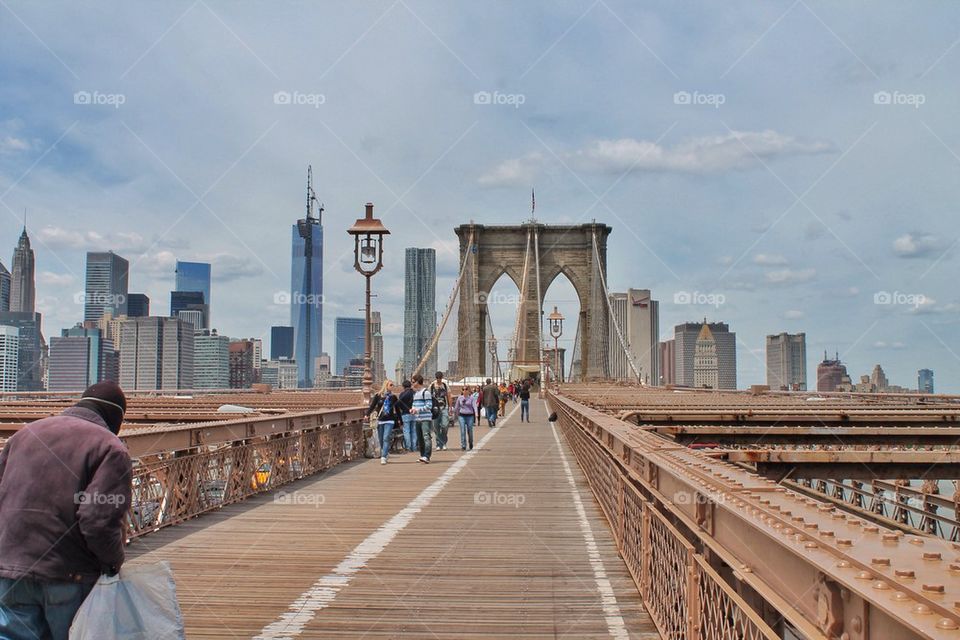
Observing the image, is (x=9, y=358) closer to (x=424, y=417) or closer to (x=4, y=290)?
(x=4, y=290)

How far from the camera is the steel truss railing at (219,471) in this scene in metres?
8.42

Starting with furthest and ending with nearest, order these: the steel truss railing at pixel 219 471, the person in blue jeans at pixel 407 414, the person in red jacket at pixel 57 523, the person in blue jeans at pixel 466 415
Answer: the person in blue jeans at pixel 466 415, the person in blue jeans at pixel 407 414, the steel truss railing at pixel 219 471, the person in red jacket at pixel 57 523

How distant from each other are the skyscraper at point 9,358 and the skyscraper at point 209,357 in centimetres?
2793

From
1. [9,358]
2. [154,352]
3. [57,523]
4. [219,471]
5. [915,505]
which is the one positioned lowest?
[915,505]

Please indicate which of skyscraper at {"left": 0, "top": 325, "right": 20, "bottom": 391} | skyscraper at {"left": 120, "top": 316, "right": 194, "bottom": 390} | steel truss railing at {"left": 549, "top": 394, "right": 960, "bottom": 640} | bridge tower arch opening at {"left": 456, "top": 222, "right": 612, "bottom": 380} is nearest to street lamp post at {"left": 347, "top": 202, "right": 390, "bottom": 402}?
steel truss railing at {"left": 549, "top": 394, "right": 960, "bottom": 640}

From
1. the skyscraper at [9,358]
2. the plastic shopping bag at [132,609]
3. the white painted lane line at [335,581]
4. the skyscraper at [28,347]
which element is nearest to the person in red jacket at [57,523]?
the plastic shopping bag at [132,609]

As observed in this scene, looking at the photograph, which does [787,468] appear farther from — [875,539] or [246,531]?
[875,539]

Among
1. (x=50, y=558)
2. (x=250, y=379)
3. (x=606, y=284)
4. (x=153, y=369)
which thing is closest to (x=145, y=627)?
(x=50, y=558)

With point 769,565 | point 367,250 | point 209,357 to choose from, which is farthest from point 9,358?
point 769,565

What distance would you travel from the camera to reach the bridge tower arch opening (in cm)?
8950

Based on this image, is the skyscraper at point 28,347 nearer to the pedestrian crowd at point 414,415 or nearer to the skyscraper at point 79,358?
→ the skyscraper at point 79,358

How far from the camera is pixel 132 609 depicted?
11.6 feet

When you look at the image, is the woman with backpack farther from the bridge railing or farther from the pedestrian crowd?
the bridge railing

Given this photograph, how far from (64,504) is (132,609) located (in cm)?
49
